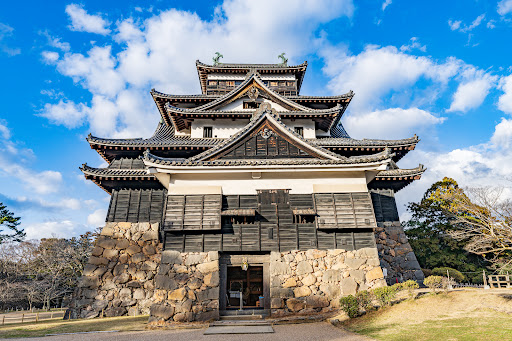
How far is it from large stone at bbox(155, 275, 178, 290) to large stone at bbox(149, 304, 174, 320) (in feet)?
2.30

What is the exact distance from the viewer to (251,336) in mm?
9672

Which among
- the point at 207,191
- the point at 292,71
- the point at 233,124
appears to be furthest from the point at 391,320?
the point at 292,71

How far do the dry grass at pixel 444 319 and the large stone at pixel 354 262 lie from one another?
6.26ft

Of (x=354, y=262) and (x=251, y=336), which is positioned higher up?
(x=354, y=262)

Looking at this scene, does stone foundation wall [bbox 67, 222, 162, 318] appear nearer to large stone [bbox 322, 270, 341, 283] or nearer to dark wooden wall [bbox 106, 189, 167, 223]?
dark wooden wall [bbox 106, 189, 167, 223]

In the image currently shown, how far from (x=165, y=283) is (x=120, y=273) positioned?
5.84 metres

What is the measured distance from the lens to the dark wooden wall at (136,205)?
16.8m

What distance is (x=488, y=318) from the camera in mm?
9094

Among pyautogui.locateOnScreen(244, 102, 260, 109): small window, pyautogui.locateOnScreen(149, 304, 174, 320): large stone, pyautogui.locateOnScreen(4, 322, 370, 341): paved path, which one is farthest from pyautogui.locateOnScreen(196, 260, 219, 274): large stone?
pyautogui.locateOnScreen(244, 102, 260, 109): small window

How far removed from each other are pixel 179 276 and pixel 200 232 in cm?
195

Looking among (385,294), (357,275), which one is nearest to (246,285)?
(357,275)

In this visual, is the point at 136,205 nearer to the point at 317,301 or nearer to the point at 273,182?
the point at 273,182

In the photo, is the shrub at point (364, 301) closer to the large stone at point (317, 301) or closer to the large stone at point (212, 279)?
the large stone at point (317, 301)

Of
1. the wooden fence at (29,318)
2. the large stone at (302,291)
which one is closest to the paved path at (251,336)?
the large stone at (302,291)
